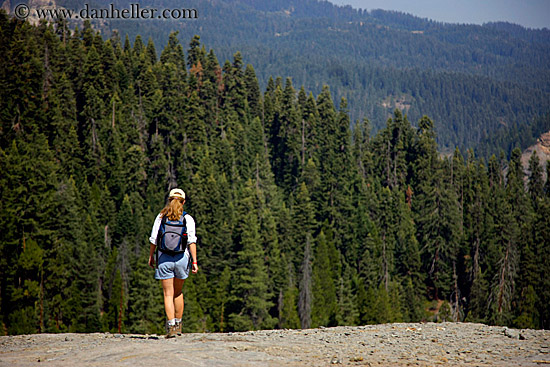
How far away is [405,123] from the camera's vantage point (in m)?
95.8

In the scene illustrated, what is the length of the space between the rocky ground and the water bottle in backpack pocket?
181 cm

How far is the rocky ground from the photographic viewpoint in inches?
436

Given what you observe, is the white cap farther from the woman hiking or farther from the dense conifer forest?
the dense conifer forest

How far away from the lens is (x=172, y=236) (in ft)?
41.6

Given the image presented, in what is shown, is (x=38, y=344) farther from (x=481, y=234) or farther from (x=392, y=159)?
(x=392, y=159)

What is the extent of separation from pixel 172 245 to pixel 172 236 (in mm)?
178

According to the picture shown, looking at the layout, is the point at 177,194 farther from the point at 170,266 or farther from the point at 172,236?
the point at 170,266

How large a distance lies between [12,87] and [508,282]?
51.9 m

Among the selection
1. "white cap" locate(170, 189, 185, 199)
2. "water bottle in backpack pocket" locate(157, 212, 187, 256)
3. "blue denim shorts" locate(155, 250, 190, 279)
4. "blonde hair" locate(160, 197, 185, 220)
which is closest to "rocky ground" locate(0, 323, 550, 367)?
"blue denim shorts" locate(155, 250, 190, 279)

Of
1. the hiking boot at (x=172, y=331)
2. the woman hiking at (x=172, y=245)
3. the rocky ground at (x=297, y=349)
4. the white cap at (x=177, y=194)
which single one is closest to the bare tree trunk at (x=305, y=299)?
the rocky ground at (x=297, y=349)

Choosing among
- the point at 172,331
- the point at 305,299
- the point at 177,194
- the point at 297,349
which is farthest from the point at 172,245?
the point at 305,299

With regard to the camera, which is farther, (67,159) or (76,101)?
(76,101)

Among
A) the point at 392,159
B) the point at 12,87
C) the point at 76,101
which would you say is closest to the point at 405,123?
the point at 392,159

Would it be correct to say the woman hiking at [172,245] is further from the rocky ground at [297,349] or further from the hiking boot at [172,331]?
the rocky ground at [297,349]
